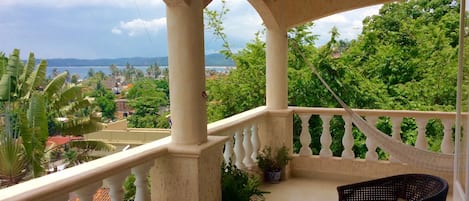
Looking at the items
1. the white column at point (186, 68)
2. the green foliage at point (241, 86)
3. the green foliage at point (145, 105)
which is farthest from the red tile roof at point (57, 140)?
the white column at point (186, 68)

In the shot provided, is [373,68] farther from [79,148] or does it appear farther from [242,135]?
[79,148]

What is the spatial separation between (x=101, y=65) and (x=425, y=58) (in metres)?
5.66

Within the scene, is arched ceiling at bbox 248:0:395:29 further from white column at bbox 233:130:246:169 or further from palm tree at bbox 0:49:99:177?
palm tree at bbox 0:49:99:177

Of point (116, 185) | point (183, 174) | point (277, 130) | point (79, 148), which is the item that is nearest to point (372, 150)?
point (277, 130)

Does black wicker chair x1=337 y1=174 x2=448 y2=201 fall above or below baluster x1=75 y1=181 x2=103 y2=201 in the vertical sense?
below

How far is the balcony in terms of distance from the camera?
2.00 meters

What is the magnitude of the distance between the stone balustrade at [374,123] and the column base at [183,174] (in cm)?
188

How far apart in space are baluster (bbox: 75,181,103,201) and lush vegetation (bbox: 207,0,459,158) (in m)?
4.94

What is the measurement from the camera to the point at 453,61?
6.85 meters

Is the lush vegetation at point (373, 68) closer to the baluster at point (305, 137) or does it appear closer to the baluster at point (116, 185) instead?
the baluster at point (305, 137)

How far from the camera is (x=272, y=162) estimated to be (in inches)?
157

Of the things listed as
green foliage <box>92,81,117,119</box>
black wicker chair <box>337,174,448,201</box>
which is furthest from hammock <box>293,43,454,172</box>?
green foliage <box>92,81,117,119</box>

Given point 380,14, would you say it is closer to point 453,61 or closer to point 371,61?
point 371,61

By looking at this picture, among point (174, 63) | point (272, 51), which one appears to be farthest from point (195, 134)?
point (272, 51)
